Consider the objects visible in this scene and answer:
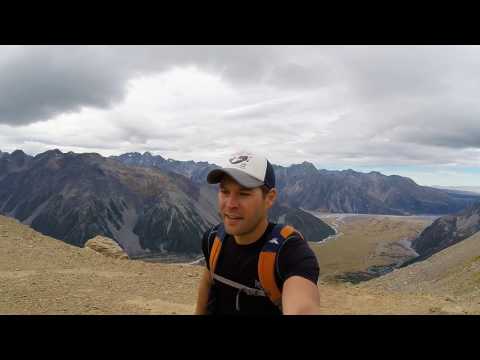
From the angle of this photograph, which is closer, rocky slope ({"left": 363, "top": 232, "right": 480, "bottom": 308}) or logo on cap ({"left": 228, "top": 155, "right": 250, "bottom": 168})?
logo on cap ({"left": 228, "top": 155, "right": 250, "bottom": 168})

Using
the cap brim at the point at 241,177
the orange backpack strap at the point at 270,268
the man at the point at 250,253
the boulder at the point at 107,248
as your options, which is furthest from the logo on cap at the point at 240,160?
the boulder at the point at 107,248

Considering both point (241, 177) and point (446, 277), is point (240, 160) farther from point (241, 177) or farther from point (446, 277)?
point (446, 277)

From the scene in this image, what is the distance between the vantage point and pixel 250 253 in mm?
3889

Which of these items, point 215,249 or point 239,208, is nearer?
point 239,208

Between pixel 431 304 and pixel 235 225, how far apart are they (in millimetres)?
18722

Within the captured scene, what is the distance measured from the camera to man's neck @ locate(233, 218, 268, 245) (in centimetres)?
391

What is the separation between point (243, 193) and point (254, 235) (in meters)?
0.46

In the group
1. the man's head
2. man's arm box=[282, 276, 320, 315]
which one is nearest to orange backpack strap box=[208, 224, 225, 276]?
the man's head

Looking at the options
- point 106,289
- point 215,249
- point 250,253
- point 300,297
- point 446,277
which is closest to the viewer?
point 300,297

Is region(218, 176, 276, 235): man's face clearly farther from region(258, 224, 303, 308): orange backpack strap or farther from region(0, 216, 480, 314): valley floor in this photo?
region(0, 216, 480, 314): valley floor

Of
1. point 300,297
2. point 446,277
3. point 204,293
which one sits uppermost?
point 300,297

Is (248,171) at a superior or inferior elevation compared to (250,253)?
superior

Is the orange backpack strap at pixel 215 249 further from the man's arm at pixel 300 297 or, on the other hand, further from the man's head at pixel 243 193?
the man's arm at pixel 300 297

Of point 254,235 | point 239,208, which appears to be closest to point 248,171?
point 239,208
